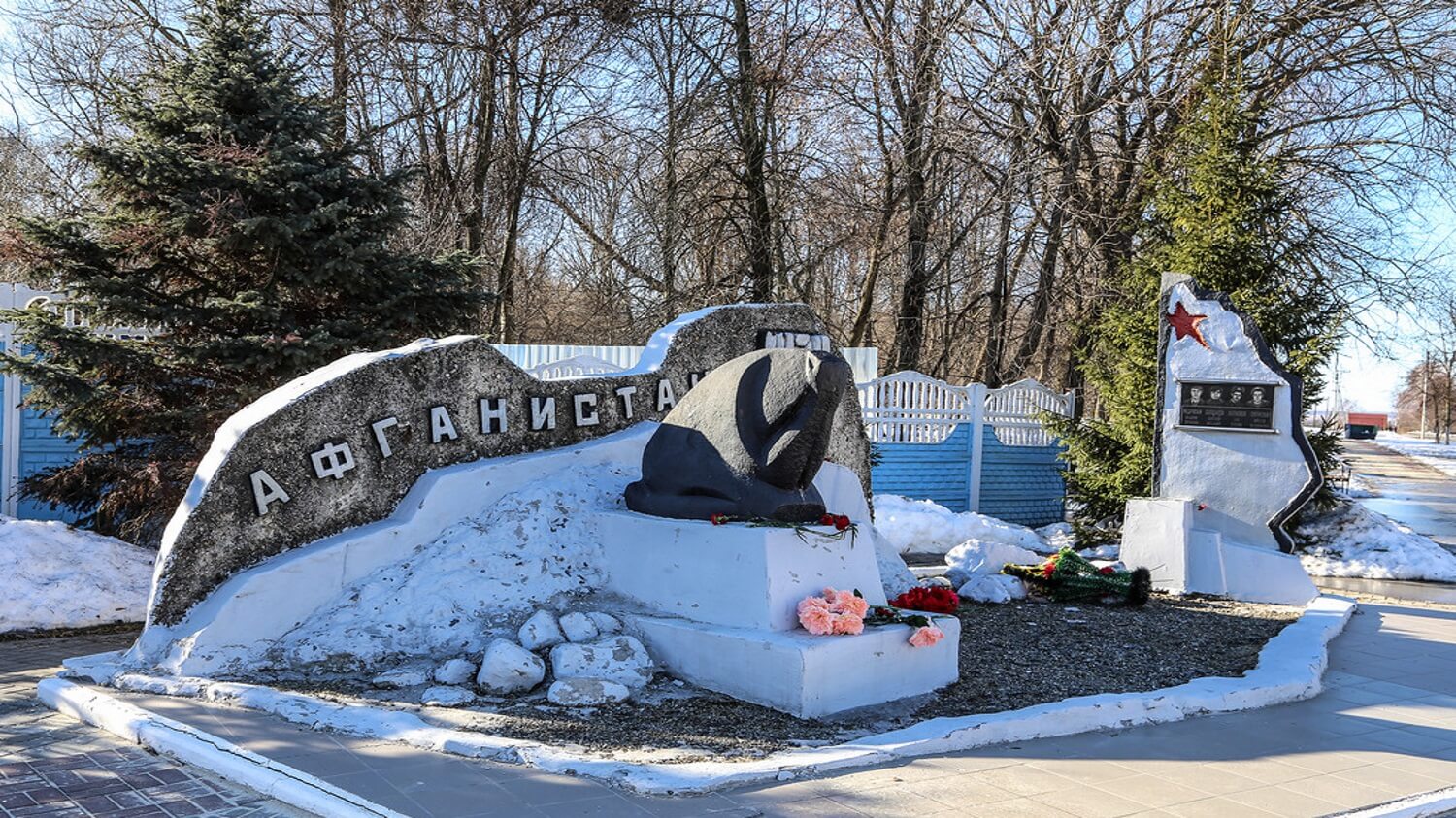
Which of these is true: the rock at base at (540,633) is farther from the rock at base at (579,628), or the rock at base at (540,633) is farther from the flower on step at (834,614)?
the flower on step at (834,614)

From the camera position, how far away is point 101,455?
10047mm

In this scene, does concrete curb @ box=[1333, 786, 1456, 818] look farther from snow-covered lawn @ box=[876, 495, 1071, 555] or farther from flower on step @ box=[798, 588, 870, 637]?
snow-covered lawn @ box=[876, 495, 1071, 555]

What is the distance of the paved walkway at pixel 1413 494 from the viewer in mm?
20545

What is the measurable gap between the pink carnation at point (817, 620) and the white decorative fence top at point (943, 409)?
8.19 meters

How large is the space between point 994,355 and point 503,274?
8522mm

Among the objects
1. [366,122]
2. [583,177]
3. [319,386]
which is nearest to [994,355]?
[583,177]

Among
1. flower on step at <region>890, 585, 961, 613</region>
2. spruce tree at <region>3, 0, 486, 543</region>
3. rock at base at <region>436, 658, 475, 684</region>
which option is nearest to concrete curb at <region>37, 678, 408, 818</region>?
rock at base at <region>436, 658, 475, 684</region>

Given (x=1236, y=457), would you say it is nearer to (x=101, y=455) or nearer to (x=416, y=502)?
(x=416, y=502)

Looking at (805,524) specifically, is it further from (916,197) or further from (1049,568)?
(916,197)

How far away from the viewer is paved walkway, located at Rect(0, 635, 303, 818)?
14.9 ft

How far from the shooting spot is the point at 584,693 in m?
6.25

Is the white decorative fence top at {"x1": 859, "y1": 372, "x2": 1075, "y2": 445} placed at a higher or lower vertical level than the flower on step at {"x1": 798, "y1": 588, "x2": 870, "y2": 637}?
higher

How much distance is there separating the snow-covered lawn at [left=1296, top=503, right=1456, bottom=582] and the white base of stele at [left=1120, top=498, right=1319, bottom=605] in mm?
3143

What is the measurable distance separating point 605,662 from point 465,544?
1413 millimetres
